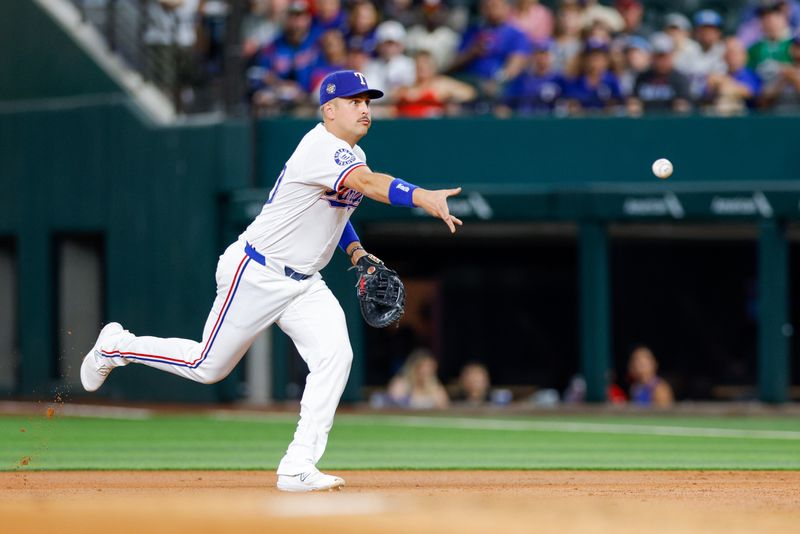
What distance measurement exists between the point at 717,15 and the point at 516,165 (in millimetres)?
2721

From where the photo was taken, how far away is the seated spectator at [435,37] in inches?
637

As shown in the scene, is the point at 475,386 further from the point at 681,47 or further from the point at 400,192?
the point at 400,192

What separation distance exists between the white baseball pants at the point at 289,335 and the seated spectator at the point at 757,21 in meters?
9.49

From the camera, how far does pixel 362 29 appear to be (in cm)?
1622

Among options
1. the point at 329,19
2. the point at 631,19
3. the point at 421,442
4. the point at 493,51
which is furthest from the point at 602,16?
the point at 421,442

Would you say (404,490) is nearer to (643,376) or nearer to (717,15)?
(643,376)

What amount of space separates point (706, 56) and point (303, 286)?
920 centimetres

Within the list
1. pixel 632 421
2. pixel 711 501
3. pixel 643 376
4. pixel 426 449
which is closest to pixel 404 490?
pixel 711 501

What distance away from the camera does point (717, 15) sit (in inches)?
625

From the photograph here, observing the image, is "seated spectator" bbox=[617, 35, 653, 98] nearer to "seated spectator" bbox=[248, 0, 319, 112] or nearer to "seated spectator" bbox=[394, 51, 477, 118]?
"seated spectator" bbox=[394, 51, 477, 118]

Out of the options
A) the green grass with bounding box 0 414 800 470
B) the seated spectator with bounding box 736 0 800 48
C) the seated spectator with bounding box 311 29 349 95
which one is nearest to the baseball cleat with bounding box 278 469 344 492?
the green grass with bounding box 0 414 800 470

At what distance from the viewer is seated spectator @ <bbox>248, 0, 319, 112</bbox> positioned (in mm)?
16250

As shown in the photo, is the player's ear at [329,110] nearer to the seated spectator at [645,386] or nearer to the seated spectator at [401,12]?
the seated spectator at [645,386]

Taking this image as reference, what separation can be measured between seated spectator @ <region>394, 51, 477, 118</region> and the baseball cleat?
8.89 meters
